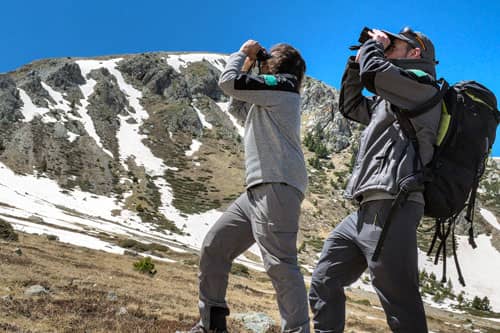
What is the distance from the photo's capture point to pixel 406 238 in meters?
3.22

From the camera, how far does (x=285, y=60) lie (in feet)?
15.3

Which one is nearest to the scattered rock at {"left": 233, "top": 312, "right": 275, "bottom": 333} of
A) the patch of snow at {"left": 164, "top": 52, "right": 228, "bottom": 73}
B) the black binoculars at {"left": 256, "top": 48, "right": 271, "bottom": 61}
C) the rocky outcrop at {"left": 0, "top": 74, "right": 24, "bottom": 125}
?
the black binoculars at {"left": 256, "top": 48, "right": 271, "bottom": 61}

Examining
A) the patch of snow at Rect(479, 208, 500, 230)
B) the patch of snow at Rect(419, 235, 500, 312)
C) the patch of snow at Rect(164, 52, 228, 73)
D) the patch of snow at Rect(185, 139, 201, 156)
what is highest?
the patch of snow at Rect(164, 52, 228, 73)

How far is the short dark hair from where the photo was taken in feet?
15.3

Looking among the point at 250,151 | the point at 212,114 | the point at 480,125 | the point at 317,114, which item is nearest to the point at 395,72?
the point at 480,125

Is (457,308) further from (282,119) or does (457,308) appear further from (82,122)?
(82,122)

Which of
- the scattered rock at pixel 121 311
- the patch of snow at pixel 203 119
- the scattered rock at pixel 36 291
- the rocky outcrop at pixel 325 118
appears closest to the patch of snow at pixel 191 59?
the patch of snow at pixel 203 119

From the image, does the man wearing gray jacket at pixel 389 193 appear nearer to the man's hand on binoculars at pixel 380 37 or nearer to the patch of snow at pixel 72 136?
the man's hand on binoculars at pixel 380 37

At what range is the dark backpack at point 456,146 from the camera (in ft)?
10.7

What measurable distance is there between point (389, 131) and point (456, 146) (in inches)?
20.2

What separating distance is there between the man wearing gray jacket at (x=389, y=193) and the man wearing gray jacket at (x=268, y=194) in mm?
409

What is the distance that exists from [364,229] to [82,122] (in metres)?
104

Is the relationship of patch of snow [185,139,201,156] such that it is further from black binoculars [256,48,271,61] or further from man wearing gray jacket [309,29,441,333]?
man wearing gray jacket [309,29,441,333]

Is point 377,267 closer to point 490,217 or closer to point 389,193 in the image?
point 389,193
